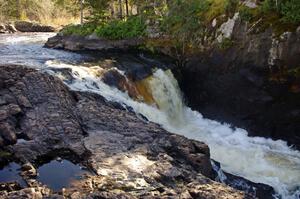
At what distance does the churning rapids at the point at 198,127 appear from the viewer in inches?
423

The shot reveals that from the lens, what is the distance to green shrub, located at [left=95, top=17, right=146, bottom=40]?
799 inches

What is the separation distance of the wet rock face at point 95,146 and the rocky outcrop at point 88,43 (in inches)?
369

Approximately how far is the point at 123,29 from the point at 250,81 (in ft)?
27.2

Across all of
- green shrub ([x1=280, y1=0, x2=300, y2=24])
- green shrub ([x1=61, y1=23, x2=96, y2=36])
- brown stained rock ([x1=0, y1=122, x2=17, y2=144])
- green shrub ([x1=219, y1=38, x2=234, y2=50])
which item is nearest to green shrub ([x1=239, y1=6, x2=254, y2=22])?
green shrub ([x1=219, y1=38, x2=234, y2=50])

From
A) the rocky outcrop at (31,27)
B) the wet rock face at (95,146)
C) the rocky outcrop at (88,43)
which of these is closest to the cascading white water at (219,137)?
the wet rock face at (95,146)

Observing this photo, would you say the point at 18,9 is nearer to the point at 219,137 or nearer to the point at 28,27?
the point at 28,27

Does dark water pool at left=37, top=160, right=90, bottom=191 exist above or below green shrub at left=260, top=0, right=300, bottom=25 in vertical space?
below

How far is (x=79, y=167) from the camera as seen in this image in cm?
754

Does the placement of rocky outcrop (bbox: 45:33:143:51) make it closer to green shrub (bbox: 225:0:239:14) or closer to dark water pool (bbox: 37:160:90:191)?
green shrub (bbox: 225:0:239:14)

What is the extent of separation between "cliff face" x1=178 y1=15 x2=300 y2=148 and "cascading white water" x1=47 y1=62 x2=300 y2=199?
49 cm

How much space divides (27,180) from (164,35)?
13.2 m

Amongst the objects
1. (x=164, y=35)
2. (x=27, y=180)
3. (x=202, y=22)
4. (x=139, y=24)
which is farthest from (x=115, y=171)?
(x=139, y=24)

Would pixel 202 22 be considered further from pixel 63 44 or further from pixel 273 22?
pixel 63 44

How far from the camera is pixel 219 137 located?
13.4 meters
